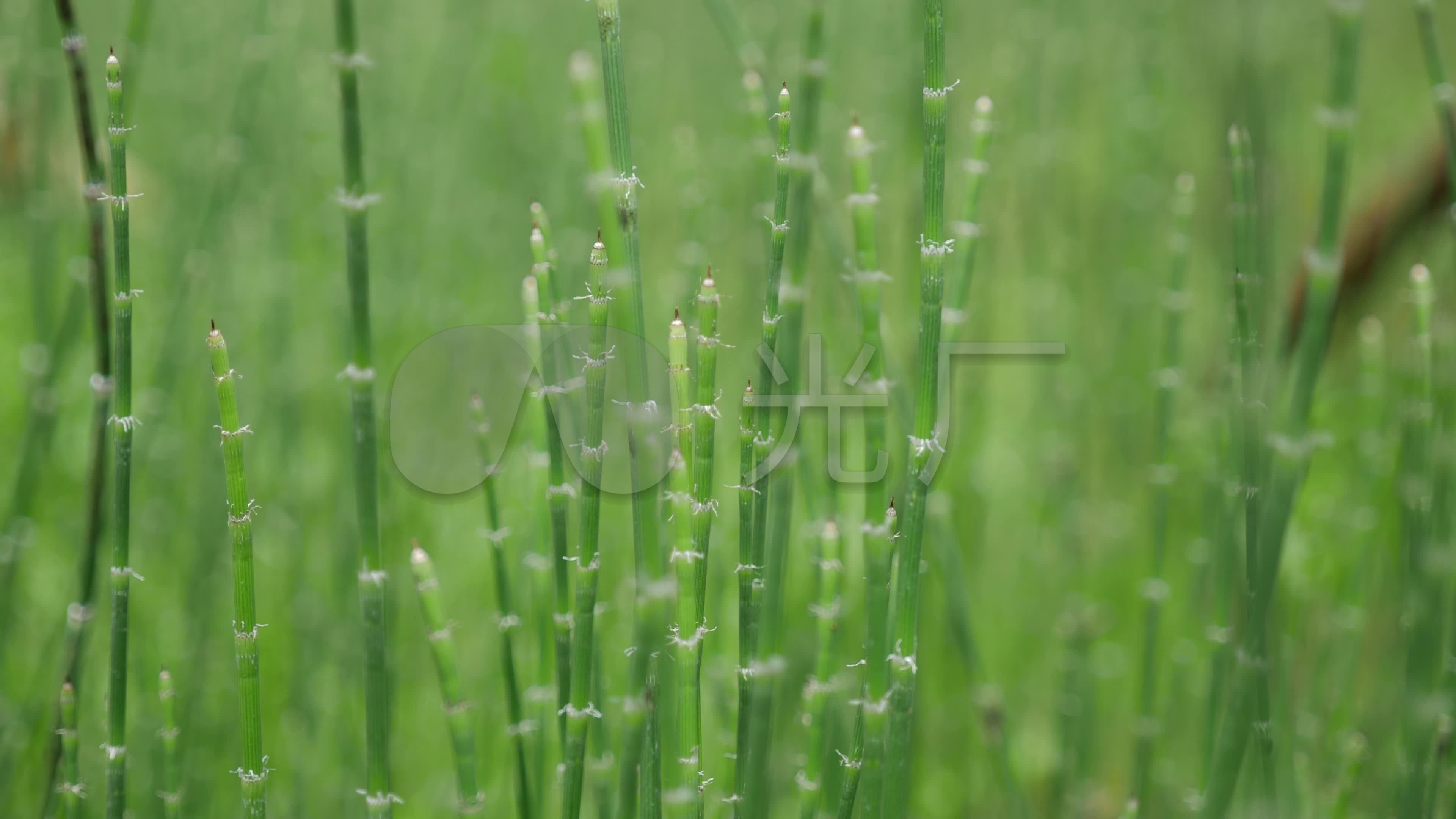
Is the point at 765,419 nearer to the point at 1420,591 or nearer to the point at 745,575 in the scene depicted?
the point at 745,575

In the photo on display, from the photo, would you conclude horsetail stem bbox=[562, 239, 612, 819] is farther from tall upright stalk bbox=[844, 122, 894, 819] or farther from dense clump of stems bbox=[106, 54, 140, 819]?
dense clump of stems bbox=[106, 54, 140, 819]

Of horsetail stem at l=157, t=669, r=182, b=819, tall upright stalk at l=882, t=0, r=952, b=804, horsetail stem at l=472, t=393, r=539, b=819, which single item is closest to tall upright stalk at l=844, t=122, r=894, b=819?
tall upright stalk at l=882, t=0, r=952, b=804

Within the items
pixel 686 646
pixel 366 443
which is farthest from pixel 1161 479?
pixel 366 443

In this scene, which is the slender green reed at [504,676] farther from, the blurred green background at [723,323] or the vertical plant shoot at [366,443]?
the blurred green background at [723,323]

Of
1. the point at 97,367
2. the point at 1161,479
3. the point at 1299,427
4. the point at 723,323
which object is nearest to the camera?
the point at 1299,427

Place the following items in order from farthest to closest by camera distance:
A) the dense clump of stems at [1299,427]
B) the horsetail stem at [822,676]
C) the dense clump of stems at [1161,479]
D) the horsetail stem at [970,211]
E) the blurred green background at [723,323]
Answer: the blurred green background at [723,323], the dense clump of stems at [1161,479], the horsetail stem at [970,211], the horsetail stem at [822,676], the dense clump of stems at [1299,427]

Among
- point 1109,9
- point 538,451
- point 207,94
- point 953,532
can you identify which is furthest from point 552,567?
point 1109,9

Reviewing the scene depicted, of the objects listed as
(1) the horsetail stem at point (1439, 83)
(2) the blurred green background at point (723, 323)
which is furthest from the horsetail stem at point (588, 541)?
(1) the horsetail stem at point (1439, 83)
